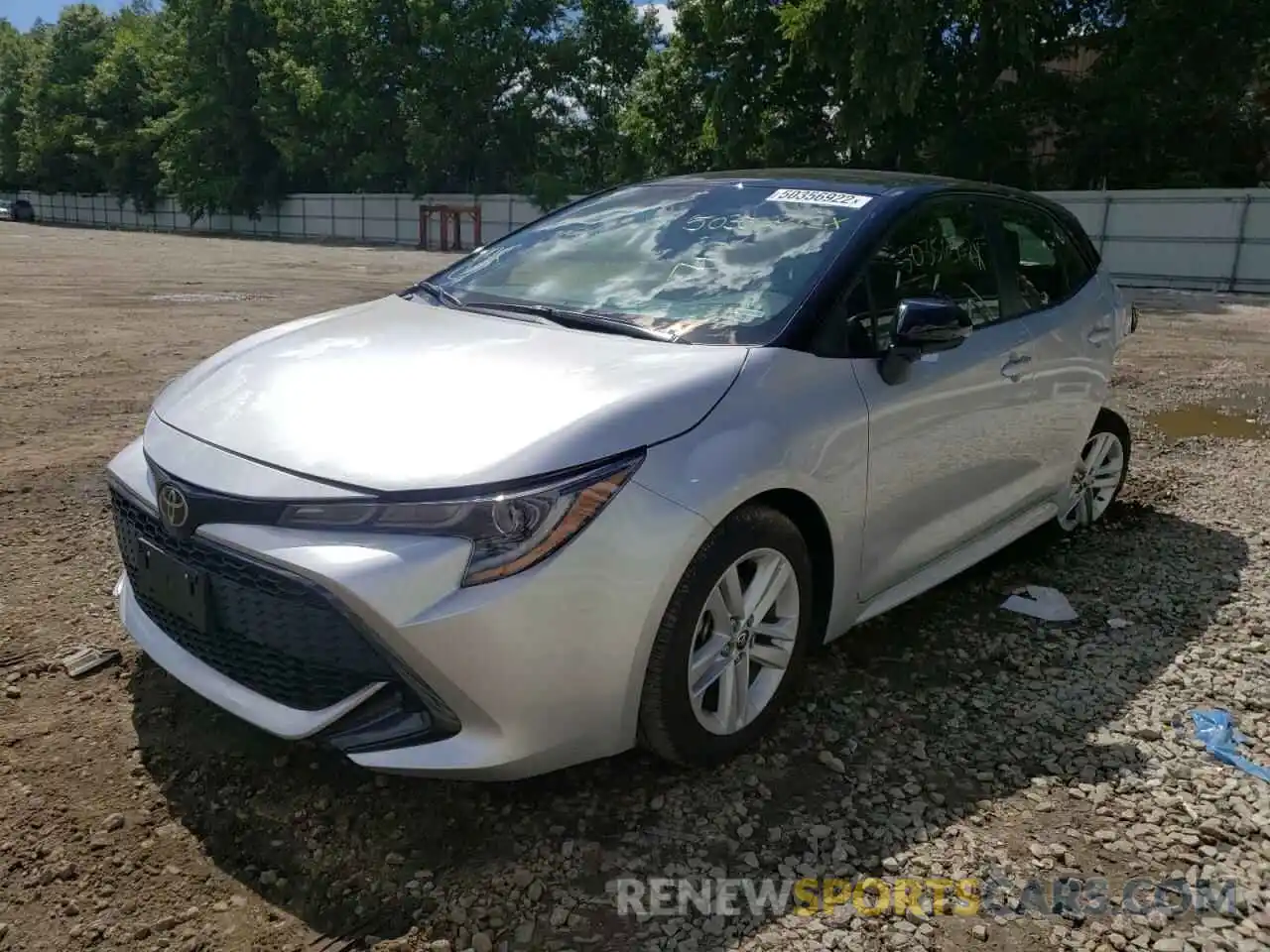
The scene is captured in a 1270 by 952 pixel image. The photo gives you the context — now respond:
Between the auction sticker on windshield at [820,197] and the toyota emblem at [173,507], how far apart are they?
220 centimetres

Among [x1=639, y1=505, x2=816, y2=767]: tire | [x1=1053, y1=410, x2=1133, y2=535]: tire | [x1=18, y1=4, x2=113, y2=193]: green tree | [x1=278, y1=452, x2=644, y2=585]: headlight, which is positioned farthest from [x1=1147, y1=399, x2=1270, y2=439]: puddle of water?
[x1=18, y1=4, x2=113, y2=193]: green tree

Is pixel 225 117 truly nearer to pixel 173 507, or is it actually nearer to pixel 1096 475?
pixel 1096 475

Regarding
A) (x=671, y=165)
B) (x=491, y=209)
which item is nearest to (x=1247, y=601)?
(x=671, y=165)

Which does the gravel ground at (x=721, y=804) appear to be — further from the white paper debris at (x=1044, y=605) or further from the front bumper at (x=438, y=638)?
the front bumper at (x=438, y=638)

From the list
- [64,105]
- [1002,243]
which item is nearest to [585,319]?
[1002,243]

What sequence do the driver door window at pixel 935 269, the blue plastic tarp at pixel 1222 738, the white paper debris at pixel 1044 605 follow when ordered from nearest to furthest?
1. the blue plastic tarp at pixel 1222 738
2. the driver door window at pixel 935 269
3. the white paper debris at pixel 1044 605

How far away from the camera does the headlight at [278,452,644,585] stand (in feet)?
7.18

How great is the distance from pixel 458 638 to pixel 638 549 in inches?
17.9

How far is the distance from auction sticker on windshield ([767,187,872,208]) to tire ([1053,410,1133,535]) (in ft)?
5.97

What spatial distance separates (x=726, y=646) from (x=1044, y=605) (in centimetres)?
190

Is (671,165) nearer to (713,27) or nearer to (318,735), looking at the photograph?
(713,27)

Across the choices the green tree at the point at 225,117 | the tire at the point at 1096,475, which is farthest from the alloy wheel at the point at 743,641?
the green tree at the point at 225,117

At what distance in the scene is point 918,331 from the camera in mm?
2979

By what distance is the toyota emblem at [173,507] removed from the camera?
2379mm
